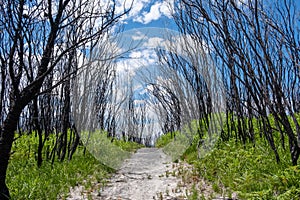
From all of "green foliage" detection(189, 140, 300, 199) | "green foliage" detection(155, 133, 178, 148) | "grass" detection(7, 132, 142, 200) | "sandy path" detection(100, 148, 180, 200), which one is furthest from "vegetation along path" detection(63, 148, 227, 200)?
"green foliage" detection(155, 133, 178, 148)

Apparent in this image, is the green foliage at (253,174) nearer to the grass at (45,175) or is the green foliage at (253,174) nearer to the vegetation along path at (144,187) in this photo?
the vegetation along path at (144,187)

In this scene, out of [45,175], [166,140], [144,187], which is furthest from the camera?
[166,140]

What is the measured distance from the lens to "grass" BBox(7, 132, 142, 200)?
377 centimetres

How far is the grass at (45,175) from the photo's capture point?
12.4ft

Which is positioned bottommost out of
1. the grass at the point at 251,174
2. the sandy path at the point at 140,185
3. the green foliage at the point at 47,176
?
the sandy path at the point at 140,185

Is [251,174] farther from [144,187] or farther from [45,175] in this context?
[45,175]

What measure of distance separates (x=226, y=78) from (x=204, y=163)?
6.51 ft

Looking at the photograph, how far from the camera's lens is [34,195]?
3.64 m

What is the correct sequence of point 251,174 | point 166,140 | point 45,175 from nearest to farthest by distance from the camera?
point 251,174 → point 45,175 → point 166,140

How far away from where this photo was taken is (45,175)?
15.5 ft

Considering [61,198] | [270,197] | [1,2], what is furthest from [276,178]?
[1,2]

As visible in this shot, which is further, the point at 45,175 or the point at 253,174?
the point at 45,175

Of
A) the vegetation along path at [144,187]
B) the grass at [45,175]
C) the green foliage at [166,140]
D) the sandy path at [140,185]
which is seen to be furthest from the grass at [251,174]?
the green foliage at [166,140]

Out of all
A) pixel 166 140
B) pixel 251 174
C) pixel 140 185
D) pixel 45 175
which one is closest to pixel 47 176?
pixel 45 175
